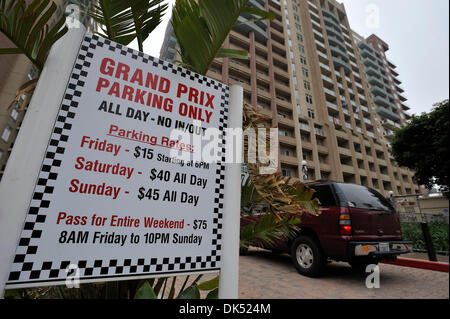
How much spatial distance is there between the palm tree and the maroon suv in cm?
201

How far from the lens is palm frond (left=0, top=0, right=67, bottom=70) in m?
1.07

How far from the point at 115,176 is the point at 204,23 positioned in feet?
3.97

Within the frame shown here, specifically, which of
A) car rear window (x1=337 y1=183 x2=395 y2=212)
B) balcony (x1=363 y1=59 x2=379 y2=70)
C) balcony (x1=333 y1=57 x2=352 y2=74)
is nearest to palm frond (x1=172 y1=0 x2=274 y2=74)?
car rear window (x1=337 y1=183 x2=395 y2=212)

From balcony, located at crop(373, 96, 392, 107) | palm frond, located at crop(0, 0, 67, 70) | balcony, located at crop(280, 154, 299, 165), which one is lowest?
palm frond, located at crop(0, 0, 67, 70)

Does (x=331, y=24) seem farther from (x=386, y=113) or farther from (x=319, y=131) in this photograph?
(x=319, y=131)

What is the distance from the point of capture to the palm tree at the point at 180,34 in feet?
3.70

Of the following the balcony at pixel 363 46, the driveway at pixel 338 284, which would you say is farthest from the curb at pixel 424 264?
the balcony at pixel 363 46

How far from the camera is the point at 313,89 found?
115 ft

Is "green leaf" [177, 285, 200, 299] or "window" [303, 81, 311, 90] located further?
"window" [303, 81, 311, 90]

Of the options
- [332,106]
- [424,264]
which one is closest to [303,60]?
[332,106]

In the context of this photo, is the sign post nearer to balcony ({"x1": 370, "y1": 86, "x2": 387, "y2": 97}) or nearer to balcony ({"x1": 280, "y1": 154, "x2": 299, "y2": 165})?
balcony ({"x1": 280, "y1": 154, "x2": 299, "y2": 165})

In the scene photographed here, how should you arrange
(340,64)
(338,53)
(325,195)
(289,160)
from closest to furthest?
(325,195), (289,160), (340,64), (338,53)
